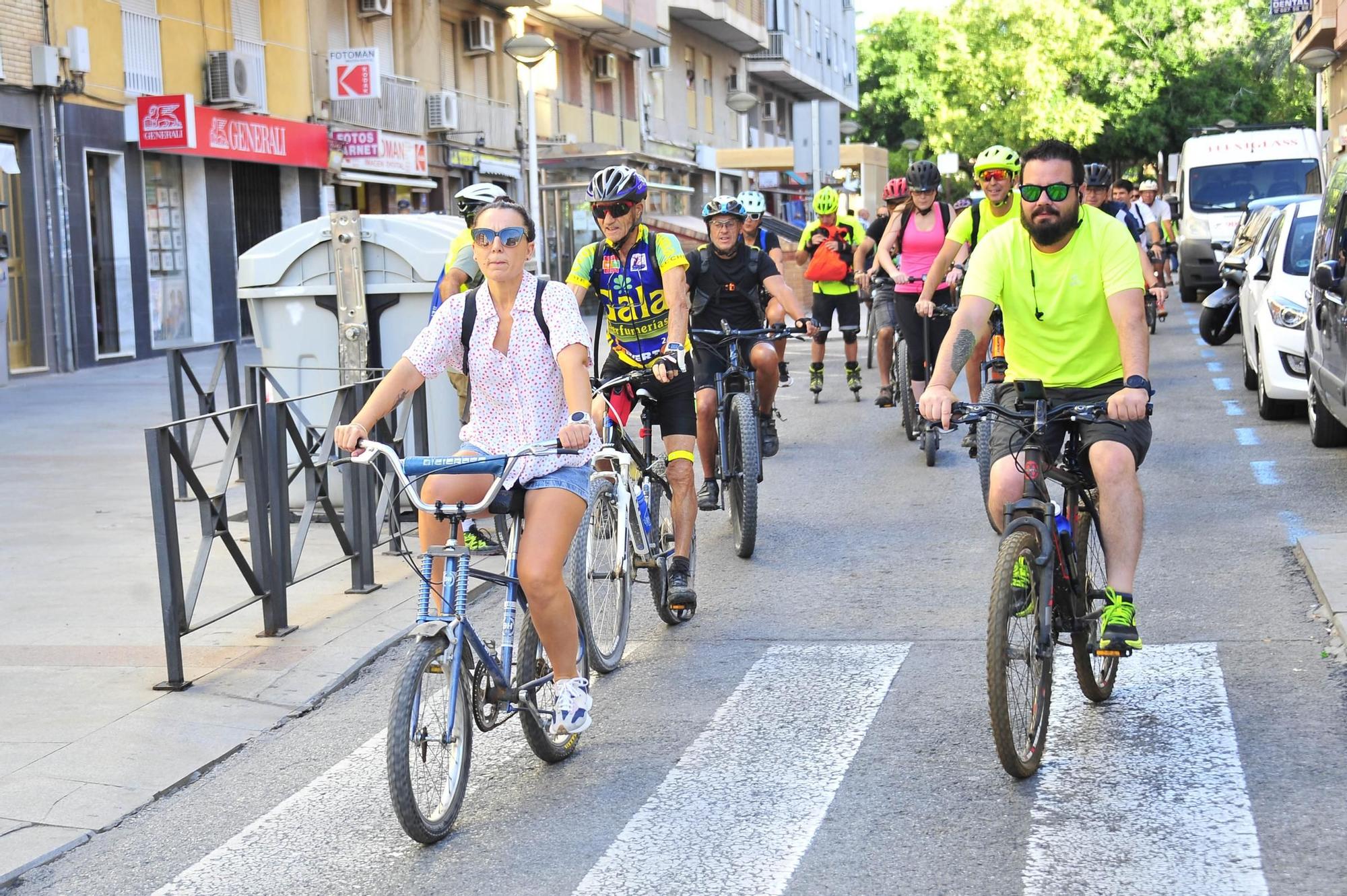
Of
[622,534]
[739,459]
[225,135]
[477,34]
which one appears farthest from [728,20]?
[622,534]

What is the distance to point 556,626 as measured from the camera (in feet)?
16.3

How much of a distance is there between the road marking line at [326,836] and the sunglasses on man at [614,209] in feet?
7.76

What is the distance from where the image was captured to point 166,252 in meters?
23.5

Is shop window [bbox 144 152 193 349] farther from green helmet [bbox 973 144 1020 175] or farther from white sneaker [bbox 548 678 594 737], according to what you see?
white sneaker [bbox 548 678 594 737]

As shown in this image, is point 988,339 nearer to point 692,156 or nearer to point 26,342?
point 26,342

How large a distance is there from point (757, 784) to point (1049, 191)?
197cm

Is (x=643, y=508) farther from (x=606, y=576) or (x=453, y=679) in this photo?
(x=453, y=679)

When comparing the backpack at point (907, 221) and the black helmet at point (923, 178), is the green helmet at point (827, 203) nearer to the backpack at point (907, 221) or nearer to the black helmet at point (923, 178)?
the backpack at point (907, 221)

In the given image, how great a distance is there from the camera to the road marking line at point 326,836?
4348mm

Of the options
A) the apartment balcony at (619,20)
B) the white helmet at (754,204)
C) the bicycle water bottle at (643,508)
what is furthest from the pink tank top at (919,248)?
the apartment balcony at (619,20)

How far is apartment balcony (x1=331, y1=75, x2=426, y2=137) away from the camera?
27422 mm

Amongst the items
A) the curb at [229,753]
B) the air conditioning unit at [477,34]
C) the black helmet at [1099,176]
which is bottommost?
the curb at [229,753]

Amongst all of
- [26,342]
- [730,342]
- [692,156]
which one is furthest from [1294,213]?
[692,156]

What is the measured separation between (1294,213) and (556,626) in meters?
10.6
